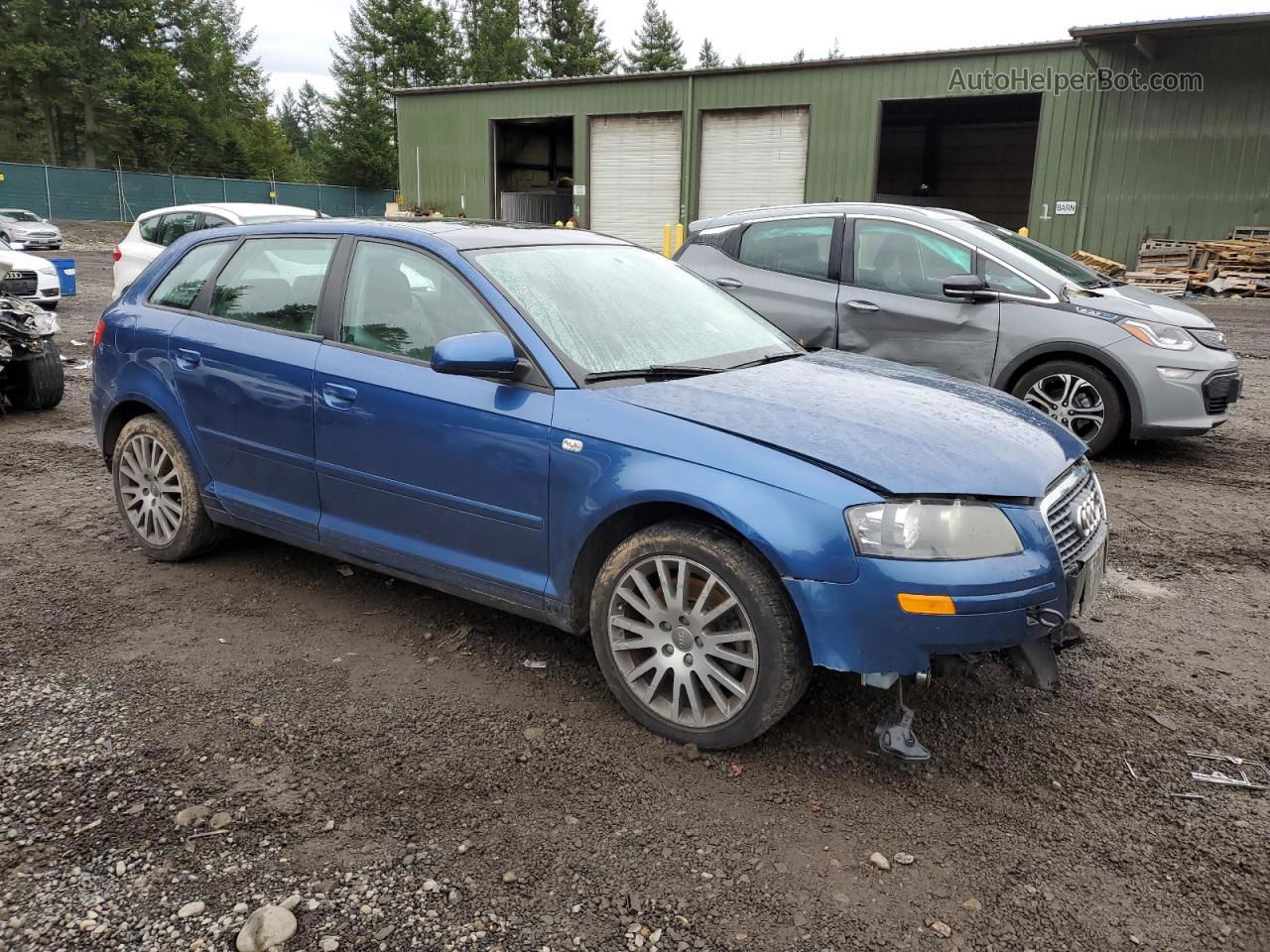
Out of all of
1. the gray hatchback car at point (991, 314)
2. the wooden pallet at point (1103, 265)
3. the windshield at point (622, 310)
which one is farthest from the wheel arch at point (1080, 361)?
the wooden pallet at point (1103, 265)

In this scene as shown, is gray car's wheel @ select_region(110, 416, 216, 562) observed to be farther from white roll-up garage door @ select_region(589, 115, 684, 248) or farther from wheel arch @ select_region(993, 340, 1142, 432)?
white roll-up garage door @ select_region(589, 115, 684, 248)

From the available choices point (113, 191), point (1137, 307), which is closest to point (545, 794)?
point (1137, 307)

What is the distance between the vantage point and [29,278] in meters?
13.7

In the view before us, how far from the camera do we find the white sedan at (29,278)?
13227 mm

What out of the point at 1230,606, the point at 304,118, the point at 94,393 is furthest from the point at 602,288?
the point at 304,118

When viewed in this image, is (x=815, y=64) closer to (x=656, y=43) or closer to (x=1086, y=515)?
(x=1086, y=515)

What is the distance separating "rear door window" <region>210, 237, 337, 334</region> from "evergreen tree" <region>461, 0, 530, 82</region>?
211ft

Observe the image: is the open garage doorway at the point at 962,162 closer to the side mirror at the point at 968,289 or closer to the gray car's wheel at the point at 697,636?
the side mirror at the point at 968,289

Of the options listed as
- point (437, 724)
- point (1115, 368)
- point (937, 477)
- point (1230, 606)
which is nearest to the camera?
point (937, 477)

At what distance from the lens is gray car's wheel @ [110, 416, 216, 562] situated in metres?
4.50

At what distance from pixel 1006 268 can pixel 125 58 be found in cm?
6087

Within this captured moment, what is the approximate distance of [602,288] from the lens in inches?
151

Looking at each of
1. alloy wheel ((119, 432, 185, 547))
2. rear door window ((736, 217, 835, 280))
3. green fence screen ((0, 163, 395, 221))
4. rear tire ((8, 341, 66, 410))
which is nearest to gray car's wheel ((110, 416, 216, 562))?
alloy wheel ((119, 432, 185, 547))

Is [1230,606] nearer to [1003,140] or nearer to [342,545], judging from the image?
[342,545]
